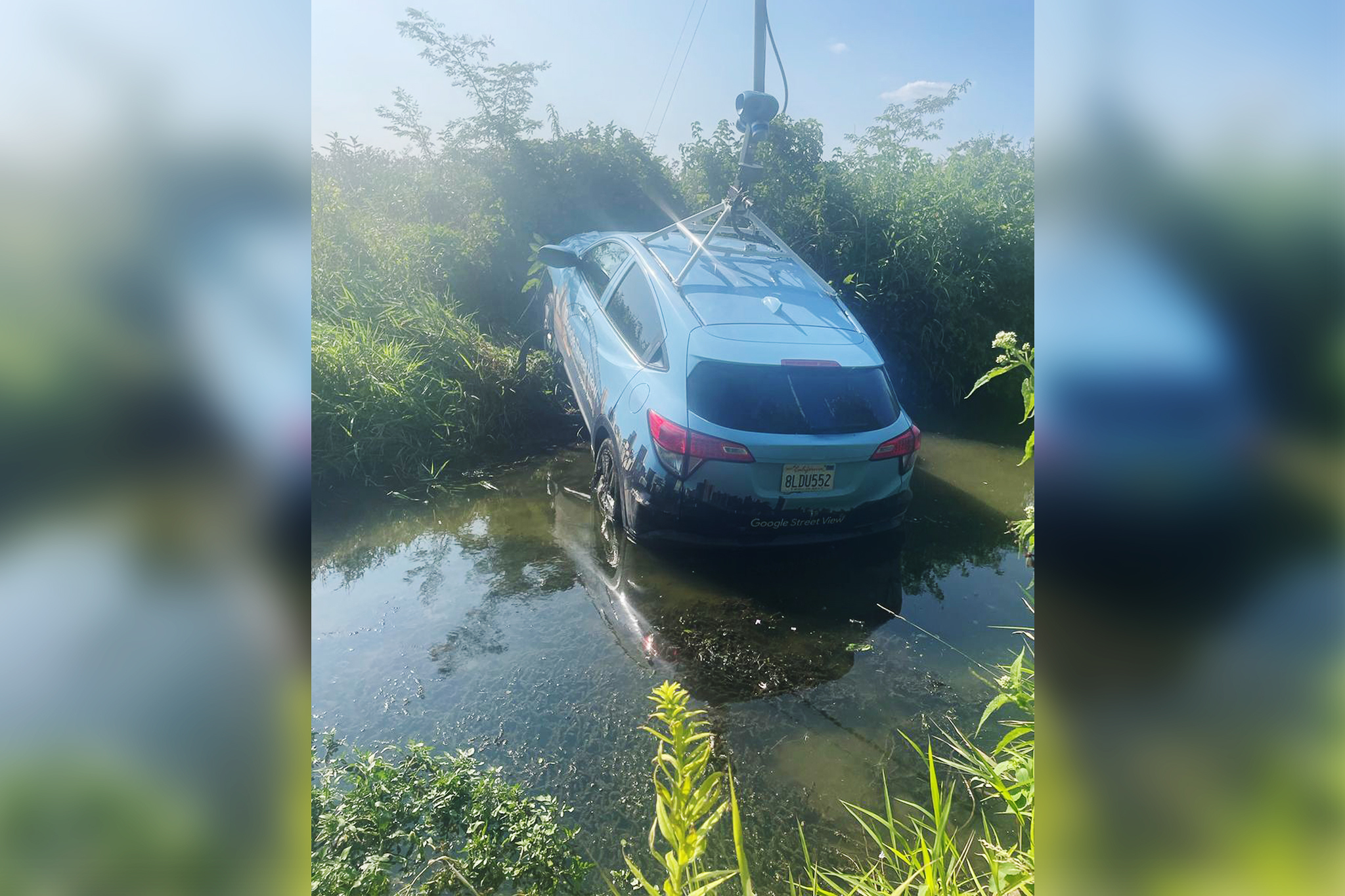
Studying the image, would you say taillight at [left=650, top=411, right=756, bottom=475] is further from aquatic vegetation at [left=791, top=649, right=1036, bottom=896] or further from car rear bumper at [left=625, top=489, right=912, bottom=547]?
aquatic vegetation at [left=791, top=649, right=1036, bottom=896]

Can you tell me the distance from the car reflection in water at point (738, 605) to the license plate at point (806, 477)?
1.54 feet

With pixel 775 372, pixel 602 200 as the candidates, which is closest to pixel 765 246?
pixel 775 372

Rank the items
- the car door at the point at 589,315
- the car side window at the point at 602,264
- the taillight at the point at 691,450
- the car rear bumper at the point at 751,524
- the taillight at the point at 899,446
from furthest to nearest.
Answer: the car side window at the point at 602,264
the car door at the point at 589,315
the taillight at the point at 899,446
the car rear bumper at the point at 751,524
the taillight at the point at 691,450

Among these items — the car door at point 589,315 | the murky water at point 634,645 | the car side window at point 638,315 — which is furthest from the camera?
the car door at point 589,315

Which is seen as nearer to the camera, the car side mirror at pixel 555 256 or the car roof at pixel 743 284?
the car roof at pixel 743 284

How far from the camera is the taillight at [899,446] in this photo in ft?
11.0

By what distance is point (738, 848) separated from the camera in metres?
1.14

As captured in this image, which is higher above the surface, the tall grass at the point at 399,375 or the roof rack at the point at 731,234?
the roof rack at the point at 731,234

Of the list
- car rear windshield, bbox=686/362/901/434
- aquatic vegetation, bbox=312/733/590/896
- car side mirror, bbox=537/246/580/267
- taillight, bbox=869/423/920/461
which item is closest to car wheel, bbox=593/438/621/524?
car rear windshield, bbox=686/362/901/434
